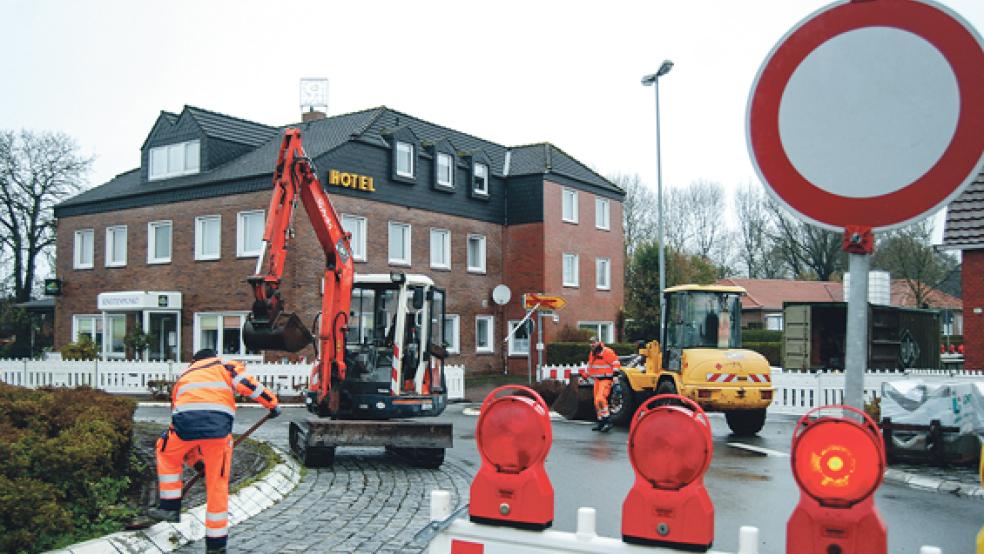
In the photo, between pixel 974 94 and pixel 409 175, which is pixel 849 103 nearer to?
pixel 974 94

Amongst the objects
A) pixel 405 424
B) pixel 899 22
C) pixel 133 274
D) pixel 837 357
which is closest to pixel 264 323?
pixel 405 424

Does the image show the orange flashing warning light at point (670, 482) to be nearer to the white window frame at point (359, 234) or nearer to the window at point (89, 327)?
the white window frame at point (359, 234)

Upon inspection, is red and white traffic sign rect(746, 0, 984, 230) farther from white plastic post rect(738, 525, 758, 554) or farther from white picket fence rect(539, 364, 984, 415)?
white picket fence rect(539, 364, 984, 415)

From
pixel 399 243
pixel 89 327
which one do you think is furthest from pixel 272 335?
pixel 89 327

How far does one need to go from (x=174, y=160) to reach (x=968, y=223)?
26.9 m

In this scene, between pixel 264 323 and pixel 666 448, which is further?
pixel 264 323

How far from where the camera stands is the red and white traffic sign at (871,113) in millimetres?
2326

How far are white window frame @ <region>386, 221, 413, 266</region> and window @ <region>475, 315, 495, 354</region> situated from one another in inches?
183

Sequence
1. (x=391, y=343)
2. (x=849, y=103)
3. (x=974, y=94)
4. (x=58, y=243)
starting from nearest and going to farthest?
(x=974, y=94) < (x=849, y=103) < (x=391, y=343) < (x=58, y=243)

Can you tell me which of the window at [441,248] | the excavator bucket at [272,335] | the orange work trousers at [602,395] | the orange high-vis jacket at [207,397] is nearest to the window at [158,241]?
the window at [441,248]

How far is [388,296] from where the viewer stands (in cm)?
1349

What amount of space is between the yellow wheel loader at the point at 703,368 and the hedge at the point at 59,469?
33.2ft

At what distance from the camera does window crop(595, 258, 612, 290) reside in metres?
40.6

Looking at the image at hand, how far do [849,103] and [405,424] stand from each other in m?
9.63
